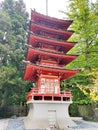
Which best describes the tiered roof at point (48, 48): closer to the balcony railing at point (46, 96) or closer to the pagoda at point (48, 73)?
the pagoda at point (48, 73)

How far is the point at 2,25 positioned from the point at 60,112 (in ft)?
42.6

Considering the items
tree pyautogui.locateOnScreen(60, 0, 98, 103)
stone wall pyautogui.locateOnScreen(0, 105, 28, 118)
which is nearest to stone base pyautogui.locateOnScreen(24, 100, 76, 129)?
tree pyautogui.locateOnScreen(60, 0, 98, 103)

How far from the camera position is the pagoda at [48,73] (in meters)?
13.8

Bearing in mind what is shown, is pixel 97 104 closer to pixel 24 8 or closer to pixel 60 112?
pixel 60 112

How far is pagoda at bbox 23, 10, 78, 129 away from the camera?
1384cm

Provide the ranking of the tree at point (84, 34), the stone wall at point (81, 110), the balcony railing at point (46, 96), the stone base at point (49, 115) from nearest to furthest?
the stone base at point (49, 115), the balcony railing at point (46, 96), the tree at point (84, 34), the stone wall at point (81, 110)

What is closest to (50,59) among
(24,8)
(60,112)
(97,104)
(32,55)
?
(32,55)

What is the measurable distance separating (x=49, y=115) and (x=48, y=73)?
3.22m

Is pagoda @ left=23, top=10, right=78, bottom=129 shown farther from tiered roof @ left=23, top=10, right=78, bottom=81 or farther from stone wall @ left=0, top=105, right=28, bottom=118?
stone wall @ left=0, top=105, right=28, bottom=118

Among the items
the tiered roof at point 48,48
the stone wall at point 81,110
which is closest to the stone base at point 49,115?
the tiered roof at point 48,48

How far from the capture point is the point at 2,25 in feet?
73.4

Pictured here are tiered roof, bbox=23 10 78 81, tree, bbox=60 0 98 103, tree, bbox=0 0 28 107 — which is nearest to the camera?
tiered roof, bbox=23 10 78 81

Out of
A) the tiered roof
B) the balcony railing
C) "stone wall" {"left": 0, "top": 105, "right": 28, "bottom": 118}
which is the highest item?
the tiered roof

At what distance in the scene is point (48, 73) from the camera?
50.0 feet
